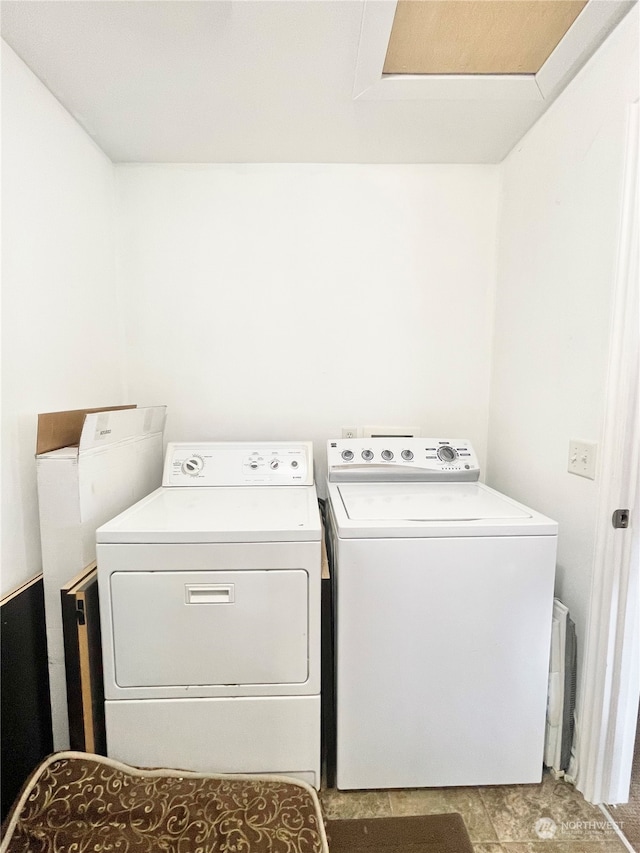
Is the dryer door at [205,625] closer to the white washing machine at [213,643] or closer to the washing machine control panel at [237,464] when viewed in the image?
the white washing machine at [213,643]

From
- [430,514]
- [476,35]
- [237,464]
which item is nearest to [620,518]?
[430,514]

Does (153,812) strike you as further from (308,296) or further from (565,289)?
(565,289)

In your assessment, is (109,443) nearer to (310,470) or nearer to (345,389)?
(310,470)

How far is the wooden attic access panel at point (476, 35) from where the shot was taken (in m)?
1.14

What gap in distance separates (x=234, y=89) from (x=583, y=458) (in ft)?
5.40

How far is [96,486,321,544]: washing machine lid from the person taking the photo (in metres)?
1.18

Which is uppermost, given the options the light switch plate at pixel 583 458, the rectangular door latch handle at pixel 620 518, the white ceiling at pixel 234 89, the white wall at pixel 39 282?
the white ceiling at pixel 234 89

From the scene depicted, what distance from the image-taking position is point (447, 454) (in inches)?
70.6

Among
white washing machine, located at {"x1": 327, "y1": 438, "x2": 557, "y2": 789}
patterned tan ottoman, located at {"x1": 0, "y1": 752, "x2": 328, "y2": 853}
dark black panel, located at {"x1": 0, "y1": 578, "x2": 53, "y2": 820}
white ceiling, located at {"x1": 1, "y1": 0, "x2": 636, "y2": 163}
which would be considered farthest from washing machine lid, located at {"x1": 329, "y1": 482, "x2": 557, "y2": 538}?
white ceiling, located at {"x1": 1, "y1": 0, "x2": 636, "y2": 163}

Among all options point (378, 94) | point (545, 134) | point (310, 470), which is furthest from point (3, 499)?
point (545, 134)

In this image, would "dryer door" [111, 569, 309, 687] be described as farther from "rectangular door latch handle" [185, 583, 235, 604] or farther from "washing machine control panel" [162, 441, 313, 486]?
"washing machine control panel" [162, 441, 313, 486]

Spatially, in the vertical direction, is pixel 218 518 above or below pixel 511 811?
above

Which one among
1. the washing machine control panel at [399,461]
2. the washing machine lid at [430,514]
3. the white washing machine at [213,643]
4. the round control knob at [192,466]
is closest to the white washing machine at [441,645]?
the washing machine lid at [430,514]

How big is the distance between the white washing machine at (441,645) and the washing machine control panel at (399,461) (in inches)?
17.0
